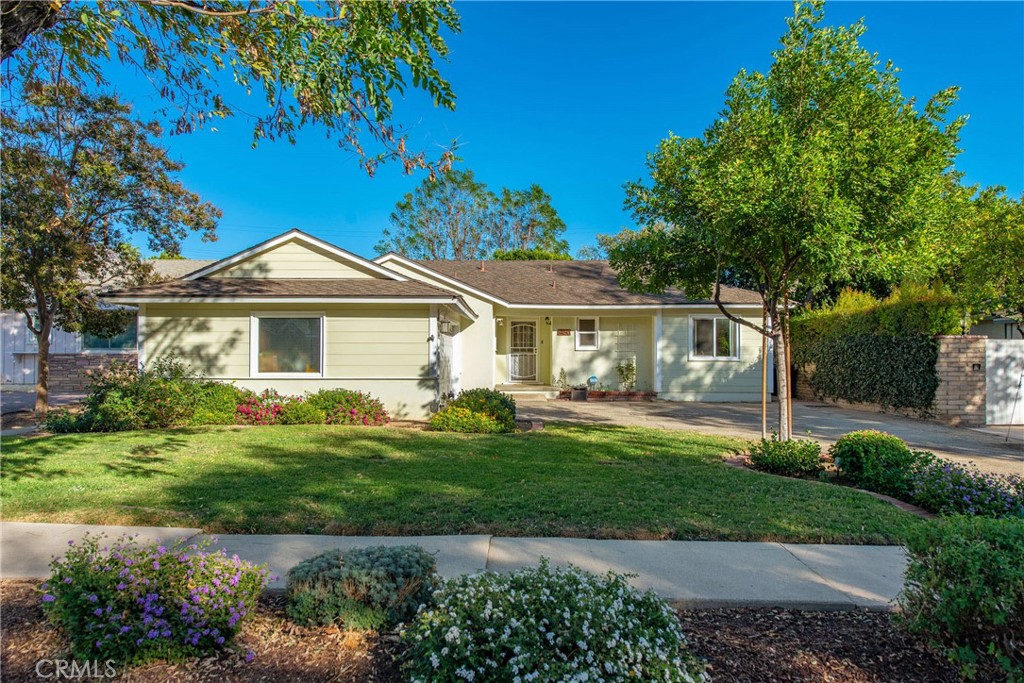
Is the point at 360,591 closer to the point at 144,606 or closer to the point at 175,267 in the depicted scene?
the point at 144,606

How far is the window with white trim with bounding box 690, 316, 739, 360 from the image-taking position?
17.4m

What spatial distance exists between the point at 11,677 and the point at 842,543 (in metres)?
5.25

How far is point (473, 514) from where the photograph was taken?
498 centimetres

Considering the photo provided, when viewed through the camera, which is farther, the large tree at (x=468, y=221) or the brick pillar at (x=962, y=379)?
the large tree at (x=468, y=221)

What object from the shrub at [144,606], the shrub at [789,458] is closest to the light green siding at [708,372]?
the shrub at [789,458]

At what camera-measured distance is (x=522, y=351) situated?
1936 centimetres

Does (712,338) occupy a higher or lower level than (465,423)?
higher

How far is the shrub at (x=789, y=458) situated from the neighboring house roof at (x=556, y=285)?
8.45 meters

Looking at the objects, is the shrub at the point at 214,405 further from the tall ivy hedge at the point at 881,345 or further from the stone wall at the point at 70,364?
the tall ivy hedge at the point at 881,345

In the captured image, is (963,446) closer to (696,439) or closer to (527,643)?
(696,439)

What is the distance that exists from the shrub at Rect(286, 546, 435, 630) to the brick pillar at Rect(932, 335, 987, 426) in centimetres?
1313

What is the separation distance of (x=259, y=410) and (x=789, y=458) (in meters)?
9.40

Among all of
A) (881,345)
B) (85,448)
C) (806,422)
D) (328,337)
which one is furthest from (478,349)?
(881,345)

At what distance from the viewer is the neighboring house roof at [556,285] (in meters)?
17.2
